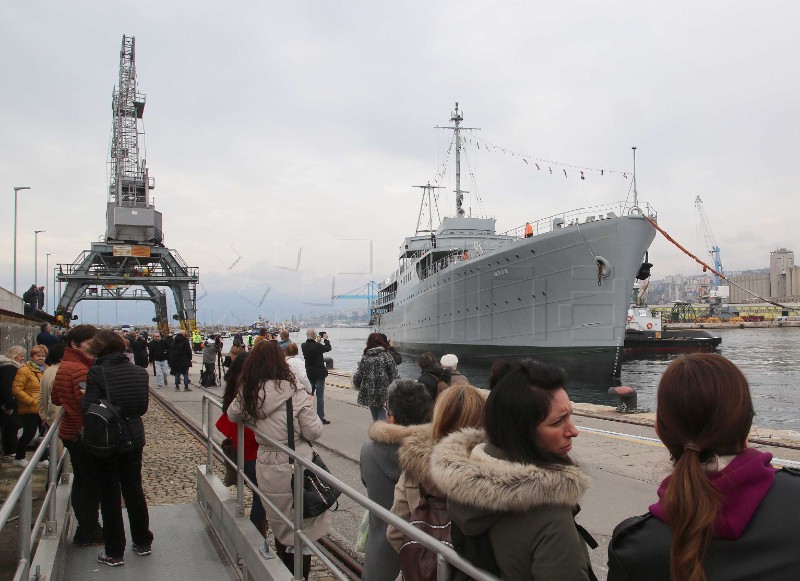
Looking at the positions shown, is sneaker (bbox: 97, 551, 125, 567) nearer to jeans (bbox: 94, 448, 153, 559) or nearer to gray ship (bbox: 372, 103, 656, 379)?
jeans (bbox: 94, 448, 153, 559)

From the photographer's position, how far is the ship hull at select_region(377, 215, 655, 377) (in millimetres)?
24594

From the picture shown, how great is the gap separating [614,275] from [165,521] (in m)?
22.1


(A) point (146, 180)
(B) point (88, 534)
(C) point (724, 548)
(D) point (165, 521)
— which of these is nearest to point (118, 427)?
(B) point (88, 534)

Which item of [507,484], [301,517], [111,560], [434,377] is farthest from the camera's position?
[434,377]

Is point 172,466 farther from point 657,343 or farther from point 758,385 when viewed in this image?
point 657,343

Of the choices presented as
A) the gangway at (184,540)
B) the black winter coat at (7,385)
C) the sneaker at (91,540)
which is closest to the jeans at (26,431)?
the black winter coat at (7,385)

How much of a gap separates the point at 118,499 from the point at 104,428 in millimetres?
657

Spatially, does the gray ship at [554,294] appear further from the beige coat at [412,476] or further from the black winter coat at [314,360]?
the beige coat at [412,476]

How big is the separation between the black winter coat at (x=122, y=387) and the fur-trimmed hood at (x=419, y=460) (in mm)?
2430

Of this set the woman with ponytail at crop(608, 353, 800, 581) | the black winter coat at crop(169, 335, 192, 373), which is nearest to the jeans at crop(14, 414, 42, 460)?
the woman with ponytail at crop(608, 353, 800, 581)

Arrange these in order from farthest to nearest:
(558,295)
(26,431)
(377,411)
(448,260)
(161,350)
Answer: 1. (448,260)
2. (558,295)
3. (161,350)
4. (377,411)
5. (26,431)

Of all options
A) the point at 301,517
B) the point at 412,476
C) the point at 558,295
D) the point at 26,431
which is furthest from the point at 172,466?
the point at 558,295

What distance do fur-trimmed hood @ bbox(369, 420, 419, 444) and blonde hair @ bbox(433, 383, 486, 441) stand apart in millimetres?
186

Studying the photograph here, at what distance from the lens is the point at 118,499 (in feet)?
14.7
